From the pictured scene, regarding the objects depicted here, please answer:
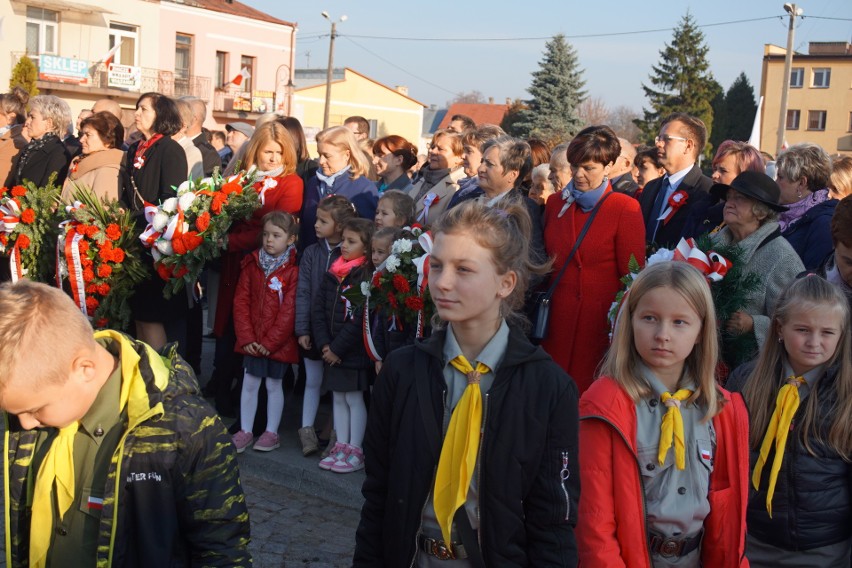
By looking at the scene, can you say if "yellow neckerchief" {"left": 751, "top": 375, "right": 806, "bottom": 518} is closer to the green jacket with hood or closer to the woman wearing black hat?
the woman wearing black hat

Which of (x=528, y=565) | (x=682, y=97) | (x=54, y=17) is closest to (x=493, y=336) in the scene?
(x=528, y=565)

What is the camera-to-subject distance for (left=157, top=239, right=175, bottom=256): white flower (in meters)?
6.37

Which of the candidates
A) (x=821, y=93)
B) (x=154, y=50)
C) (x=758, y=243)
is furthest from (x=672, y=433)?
(x=821, y=93)

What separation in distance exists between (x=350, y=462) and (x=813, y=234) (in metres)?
3.24

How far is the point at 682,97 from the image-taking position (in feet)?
167

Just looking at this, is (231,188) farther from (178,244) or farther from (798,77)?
(798,77)

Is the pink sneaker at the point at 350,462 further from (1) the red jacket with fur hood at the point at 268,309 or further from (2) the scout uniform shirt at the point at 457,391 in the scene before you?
(2) the scout uniform shirt at the point at 457,391

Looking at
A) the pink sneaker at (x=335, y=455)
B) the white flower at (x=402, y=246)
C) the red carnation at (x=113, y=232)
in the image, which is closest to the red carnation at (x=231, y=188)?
the red carnation at (x=113, y=232)

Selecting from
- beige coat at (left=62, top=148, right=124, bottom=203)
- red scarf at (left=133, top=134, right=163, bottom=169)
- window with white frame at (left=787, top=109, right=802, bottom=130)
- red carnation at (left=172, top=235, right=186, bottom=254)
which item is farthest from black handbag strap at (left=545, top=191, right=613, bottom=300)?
window with white frame at (left=787, top=109, right=802, bottom=130)

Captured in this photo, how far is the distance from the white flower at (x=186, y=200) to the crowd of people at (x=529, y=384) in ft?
1.38

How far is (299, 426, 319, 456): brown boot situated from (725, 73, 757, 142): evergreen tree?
51655mm

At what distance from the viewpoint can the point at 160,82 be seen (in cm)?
4041

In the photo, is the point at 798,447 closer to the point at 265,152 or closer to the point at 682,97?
the point at 265,152

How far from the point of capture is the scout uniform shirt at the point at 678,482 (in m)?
3.05
